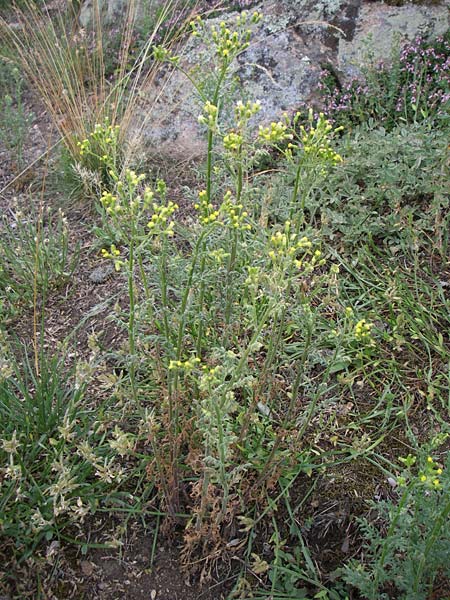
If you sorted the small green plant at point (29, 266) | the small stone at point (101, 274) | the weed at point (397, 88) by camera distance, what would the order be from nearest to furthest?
the small green plant at point (29, 266) < the small stone at point (101, 274) < the weed at point (397, 88)

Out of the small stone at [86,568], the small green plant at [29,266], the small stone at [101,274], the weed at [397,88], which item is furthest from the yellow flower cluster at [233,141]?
the weed at [397,88]

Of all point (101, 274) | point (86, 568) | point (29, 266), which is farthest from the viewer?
point (101, 274)

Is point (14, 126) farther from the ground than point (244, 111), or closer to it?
closer to it

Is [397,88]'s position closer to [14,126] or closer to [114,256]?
[14,126]

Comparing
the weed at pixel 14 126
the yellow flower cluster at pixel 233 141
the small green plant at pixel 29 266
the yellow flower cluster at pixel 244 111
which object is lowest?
the small green plant at pixel 29 266

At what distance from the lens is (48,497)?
210 cm

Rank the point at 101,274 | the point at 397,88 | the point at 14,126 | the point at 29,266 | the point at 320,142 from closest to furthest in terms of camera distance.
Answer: the point at 320,142 < the point at 29,266 < the point at 101,274 < the point at 397,88 < the point at 14,126

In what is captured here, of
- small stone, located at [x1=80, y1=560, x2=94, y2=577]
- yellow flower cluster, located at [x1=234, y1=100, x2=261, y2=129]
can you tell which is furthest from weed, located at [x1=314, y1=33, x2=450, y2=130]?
small stone, located at [x1=80, y1=560, x2=94, y2=577]

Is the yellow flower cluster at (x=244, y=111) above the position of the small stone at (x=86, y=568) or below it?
above

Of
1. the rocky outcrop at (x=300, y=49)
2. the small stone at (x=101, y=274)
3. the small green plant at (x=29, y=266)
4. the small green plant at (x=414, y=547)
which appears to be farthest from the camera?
the rocky outcrop at (x=300, y=49)

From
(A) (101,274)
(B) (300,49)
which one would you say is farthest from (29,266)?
(B) (300,49)

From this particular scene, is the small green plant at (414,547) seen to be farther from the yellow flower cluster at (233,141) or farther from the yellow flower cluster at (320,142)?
the yellow flower cluster at (233,141)

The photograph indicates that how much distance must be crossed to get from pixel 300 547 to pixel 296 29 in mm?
→ 3648

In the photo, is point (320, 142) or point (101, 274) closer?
point (320, 142)
